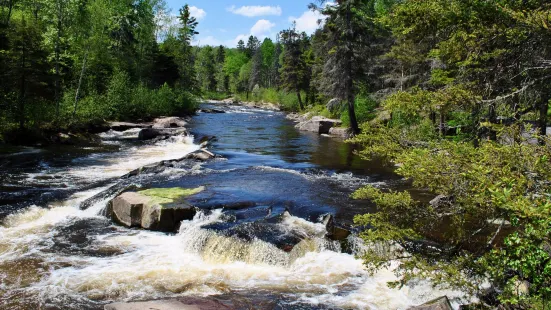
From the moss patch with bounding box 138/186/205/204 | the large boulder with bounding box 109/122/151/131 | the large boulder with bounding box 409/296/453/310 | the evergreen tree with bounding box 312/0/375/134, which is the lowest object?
the moss patch with bounding box 138/186/205/204

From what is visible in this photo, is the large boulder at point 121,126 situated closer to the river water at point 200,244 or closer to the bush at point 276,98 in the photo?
the river water at point 200,244

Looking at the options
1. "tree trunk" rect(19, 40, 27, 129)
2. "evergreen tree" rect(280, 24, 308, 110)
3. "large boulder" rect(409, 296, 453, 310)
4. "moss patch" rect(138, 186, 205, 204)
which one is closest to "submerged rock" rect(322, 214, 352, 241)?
"large boulder" rect(409, 296, 453, 310)

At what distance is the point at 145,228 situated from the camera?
10.8m

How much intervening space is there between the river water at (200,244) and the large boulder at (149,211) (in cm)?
28

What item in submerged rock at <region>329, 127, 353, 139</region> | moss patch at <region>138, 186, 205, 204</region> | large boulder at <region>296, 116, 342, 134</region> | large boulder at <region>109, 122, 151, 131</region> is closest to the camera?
moss patch at <region>138, 186, 205, 204</region>

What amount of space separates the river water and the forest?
1.29m

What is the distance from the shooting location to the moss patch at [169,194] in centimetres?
1144

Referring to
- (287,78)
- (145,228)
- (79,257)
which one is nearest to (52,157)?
(145,228)

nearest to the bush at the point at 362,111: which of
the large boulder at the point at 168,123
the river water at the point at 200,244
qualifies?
the large boulder at the point at 168,123

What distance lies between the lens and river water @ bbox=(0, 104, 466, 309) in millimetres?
7277

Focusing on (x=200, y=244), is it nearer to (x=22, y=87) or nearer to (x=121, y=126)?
(x=22, y=87)

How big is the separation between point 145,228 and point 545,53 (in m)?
10.2

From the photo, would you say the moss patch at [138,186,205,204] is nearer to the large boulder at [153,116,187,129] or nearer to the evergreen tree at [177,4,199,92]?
the large boulder at [153,116,187,129]

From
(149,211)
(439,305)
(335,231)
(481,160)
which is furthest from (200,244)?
(481,160)
